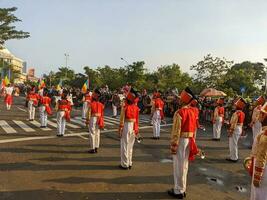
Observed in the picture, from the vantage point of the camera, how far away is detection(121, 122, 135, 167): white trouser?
10.2m

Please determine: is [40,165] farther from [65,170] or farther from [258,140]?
[258,140]

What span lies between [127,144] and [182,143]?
2580 mm

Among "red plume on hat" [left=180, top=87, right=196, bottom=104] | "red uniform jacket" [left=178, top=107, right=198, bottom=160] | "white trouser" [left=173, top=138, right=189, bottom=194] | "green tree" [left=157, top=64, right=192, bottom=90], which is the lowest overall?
"white trouser" [left=173, top=138, right=189, bottom=194]

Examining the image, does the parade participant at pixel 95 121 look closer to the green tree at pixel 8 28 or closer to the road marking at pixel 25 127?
the road marking at pixel 25 127

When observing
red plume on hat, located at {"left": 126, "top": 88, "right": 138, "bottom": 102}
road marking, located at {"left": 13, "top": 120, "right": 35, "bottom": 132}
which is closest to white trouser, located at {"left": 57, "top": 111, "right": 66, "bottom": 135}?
road marking, located at {"left": 13, "top": 120, "right": 35, "bottom": 132}

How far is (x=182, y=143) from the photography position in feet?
26.6

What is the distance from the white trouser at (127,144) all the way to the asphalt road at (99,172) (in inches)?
12.1

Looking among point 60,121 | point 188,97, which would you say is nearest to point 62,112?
point 60,121

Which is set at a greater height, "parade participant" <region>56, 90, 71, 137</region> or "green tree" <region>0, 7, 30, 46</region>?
"green tree" <region>0, 7, 30, 46</region>

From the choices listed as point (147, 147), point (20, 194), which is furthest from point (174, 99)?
point (20, 194)

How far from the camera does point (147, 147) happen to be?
14.2 metres

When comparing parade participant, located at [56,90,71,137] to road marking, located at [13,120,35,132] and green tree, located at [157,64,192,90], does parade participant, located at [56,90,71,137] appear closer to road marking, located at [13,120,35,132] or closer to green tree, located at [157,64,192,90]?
road marking, located at [13,120,35,132]

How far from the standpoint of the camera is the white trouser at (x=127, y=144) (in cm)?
1019

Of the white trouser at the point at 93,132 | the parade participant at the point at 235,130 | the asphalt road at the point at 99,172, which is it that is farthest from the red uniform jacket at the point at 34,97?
the parade participant at the point at 235,130
